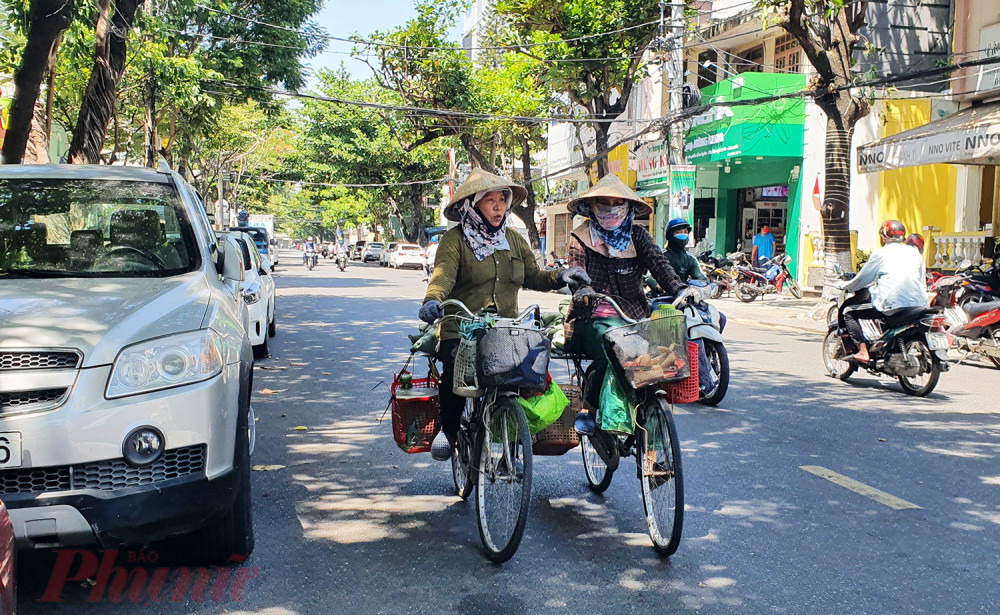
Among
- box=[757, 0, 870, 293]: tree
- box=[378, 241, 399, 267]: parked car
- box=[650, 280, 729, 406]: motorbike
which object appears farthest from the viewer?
box=[378, 241, 399, 267]: parked car

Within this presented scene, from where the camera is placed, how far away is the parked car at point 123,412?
120 inches

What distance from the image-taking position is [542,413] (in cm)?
393

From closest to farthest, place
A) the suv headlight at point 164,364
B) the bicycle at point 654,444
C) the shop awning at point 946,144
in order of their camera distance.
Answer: the suv headlight at point 164,364
the bicycle at point 654,444
the shop awning at point 946,144

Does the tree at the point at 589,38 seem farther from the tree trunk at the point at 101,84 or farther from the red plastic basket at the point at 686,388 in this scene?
the red plastic basket at the point at 686,388

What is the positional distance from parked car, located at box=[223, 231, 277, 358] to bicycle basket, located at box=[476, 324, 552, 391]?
542cm

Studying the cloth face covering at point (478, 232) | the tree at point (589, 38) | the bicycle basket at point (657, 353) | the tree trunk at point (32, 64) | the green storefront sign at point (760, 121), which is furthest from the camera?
the tree at point (589, 38)

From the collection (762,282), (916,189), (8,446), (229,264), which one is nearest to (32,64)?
(229,264)

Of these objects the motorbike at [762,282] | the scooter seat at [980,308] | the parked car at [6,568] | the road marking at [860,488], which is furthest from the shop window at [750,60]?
the parked car at [6,568]

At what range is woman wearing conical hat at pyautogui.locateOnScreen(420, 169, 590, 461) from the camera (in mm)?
4457

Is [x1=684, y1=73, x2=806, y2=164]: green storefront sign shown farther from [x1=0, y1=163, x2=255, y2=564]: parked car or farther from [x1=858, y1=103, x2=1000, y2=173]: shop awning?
[x1=0, y1=163, x2=255, y2=564]: parked car

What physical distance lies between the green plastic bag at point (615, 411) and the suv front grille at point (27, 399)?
7.75ft

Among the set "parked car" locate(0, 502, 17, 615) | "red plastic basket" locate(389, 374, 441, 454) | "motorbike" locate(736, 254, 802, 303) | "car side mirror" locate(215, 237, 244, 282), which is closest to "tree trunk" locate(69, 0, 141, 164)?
"car side mirror" locate(215, 237, 244, 282)

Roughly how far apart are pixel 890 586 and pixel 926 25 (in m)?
18.5

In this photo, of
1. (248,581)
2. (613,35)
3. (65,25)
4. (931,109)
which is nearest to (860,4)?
(931,109)
